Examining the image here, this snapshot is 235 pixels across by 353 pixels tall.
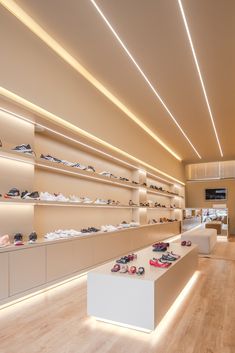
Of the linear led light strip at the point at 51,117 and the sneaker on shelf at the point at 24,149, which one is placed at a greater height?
the linear led light strip at the point at 51,117

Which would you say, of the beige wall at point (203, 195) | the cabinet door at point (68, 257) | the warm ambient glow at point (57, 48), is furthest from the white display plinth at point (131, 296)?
the beige wall at point (203, 195)

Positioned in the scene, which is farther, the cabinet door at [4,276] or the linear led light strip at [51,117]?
the linear led light strip at [51,117]

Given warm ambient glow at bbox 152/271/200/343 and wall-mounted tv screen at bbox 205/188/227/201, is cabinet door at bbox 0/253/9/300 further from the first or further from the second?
wall-mounted tv screen at bbox 205/188/227/201

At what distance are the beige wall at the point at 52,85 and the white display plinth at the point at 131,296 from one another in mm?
2365

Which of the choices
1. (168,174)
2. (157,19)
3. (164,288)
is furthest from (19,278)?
(168,174)

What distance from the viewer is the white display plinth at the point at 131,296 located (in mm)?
2244

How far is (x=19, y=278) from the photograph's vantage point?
2885 millimetres

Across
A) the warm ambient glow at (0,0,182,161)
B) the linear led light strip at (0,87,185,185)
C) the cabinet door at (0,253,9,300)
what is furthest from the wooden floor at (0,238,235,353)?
the warm ambient glow at (0,0,182,161)

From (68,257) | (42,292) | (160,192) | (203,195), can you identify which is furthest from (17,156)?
(203,195)

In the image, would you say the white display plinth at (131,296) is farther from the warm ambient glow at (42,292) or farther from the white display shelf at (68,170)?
the white display shelf at (68,170)

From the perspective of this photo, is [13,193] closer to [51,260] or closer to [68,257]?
[51,260]

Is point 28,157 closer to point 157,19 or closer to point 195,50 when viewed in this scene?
point 157,19

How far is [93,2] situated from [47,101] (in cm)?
133

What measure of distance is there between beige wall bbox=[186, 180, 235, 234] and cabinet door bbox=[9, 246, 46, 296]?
10.0 m
